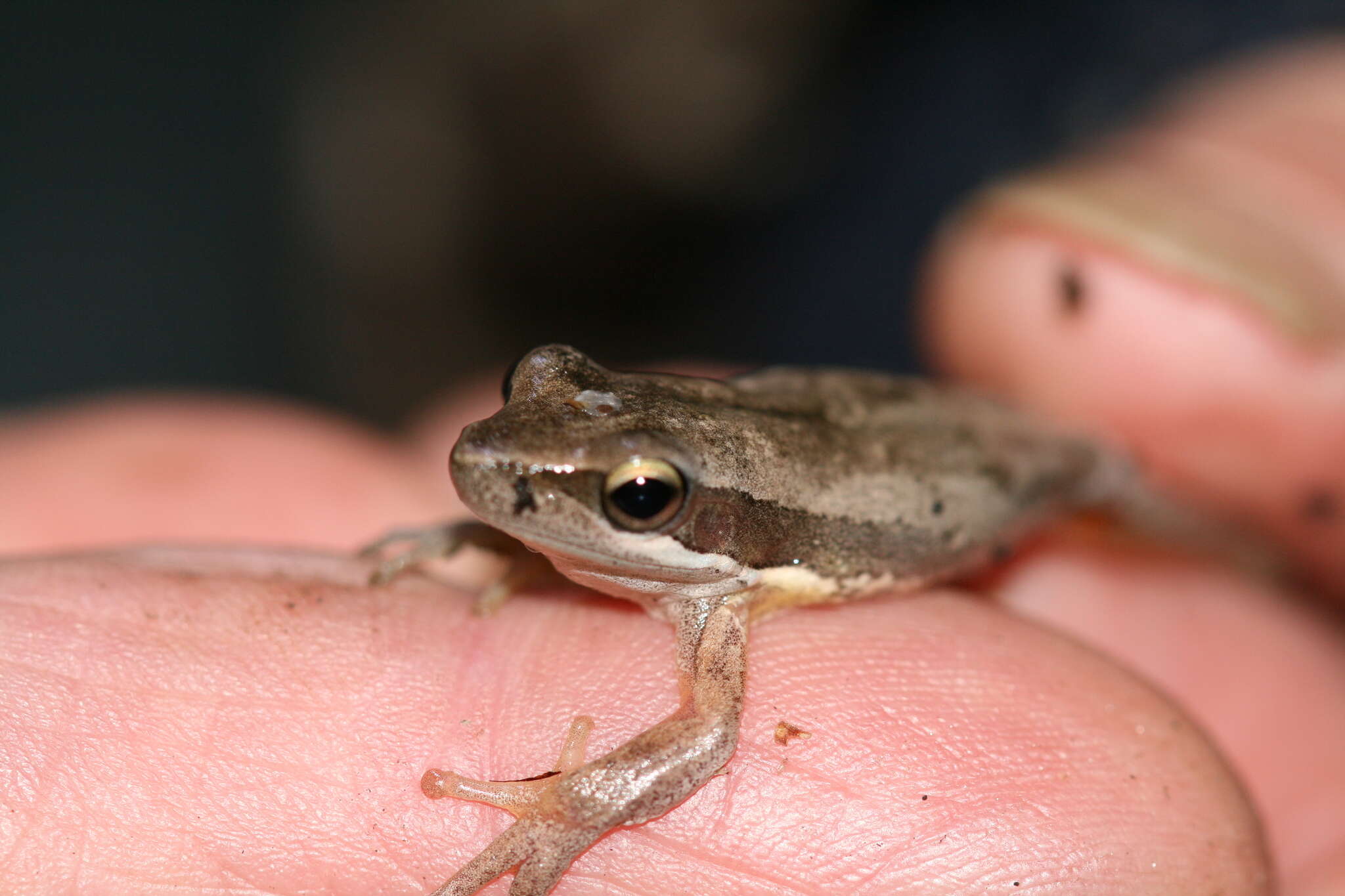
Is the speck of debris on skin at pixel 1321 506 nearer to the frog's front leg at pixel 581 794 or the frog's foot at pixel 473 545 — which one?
the frog's front leg at pixel 581 794

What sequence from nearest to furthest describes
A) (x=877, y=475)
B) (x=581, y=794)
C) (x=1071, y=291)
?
(x=581, y=794), (x=877, y=475), (x=1071, y=291)

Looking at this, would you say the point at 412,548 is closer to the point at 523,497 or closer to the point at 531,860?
the point at 523,497

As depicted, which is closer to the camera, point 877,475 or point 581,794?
point 581,794

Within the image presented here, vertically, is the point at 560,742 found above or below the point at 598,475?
below

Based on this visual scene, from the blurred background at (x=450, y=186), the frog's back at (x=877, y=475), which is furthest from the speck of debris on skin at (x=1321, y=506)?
the blurred background at (x=450, y=186)

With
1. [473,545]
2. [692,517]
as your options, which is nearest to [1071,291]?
[692,517]

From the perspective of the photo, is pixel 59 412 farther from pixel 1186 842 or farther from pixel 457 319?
pixel 1186 842

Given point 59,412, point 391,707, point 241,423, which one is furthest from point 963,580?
point 59,412
